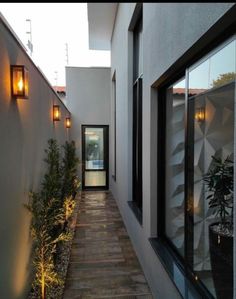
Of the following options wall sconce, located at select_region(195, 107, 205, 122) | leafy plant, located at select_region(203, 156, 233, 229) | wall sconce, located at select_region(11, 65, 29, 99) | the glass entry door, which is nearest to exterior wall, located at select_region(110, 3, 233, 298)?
wall sconce, located at select_region(195, 107, 205, 122)

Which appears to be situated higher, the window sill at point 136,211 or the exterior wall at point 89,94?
the exterior wall at point 89,94

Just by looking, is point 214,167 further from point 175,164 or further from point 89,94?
point 89,94

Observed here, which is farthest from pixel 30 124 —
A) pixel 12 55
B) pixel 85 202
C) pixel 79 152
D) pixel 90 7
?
pixel 79 152

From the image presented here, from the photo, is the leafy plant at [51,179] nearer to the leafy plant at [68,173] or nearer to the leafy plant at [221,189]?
the leafy plant at [68,173]

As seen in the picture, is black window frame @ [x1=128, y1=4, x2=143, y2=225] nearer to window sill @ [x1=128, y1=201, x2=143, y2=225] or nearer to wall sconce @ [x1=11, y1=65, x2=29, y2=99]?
window sill @ [x1=128, y1=201, x2=143, y2=225]

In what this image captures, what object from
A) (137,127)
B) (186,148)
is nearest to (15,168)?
(186,148)

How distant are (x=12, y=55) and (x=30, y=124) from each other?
740 millimetres

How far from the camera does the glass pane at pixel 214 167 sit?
1.51 m

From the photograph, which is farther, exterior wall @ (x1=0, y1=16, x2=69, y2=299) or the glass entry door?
the glass entry door

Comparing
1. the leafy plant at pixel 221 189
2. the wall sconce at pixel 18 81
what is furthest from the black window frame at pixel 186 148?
the wall sconce at pixel 18 81

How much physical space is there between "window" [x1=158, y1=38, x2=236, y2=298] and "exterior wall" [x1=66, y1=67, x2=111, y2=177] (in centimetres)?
601

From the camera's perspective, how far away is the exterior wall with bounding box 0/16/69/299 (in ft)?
6.13

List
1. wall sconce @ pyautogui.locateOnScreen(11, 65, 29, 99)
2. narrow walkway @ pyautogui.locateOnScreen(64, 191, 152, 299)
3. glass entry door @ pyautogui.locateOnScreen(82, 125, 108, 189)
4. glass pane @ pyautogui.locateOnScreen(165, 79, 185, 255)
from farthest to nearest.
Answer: glass entry door @ pyautogui.locateOnScreen(82, 125, 108, 189) < narrow walkway @ pyautogui.locateOnScreen(64, 191, 152, 299) < glass pane @ pyautogui.locateOnScreen(165, 79, 185, 255) < wall sconce @ pyautogui.locateOnScreen(11, 65, 29, 99)

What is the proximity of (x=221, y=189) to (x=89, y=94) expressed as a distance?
728 centimetres
